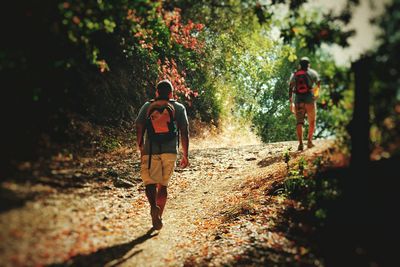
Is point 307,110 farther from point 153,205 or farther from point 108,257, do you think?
point 108,257

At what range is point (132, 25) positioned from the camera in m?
5.03

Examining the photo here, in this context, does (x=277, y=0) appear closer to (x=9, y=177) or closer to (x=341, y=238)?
(x=341, y=238)

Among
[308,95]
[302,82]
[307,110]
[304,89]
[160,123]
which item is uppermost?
[302,82]

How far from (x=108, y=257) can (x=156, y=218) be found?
1347 mm

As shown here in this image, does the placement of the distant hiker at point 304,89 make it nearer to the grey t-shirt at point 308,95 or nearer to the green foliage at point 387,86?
the grey t-shirt at point 308,95

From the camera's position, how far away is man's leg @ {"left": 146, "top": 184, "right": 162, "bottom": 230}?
17.1 ft

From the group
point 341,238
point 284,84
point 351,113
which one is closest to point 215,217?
point 341,238

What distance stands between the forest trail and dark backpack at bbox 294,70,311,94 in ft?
7.57

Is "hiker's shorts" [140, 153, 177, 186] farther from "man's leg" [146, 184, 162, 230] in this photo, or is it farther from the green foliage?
the green foliage

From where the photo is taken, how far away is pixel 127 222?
5309 mm

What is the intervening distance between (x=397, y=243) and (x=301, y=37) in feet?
10.7

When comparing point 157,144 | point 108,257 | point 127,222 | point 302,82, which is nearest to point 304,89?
point 302,82

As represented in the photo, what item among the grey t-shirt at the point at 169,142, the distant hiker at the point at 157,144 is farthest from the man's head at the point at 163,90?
the grey t-shirt at the point at 169,142

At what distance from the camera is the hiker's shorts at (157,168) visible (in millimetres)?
5230
